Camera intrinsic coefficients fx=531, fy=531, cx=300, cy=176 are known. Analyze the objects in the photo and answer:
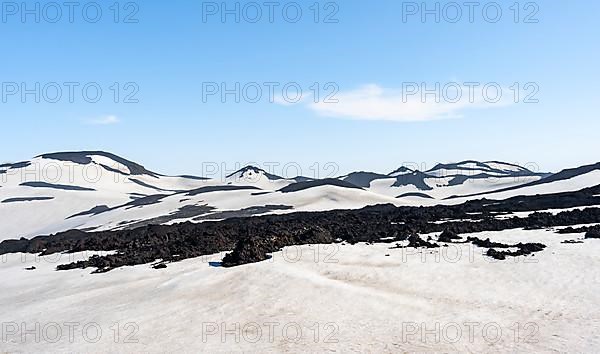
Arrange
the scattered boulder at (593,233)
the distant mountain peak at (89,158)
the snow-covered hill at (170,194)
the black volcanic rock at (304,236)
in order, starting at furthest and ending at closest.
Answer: the distant mountain peak at (89,158), the snow-covered hill at (170,194), the scattered boulder at (593,233), the black volcanic rock at (304,236)

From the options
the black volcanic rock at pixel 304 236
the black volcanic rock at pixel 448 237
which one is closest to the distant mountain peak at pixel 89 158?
the black volcanic rock at pixel 304 236

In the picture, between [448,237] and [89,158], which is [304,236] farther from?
[89,158]

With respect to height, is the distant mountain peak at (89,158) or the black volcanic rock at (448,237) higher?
the distant mountain peak at (89,158)

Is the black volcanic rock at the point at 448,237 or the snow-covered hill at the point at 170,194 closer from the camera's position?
the black volcanic rock at the point at 448,237

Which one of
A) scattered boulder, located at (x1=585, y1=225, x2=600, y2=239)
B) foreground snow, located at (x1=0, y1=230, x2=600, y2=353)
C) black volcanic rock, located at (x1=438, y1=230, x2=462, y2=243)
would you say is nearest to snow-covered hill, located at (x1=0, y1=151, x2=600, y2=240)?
black volcanic rock, located at (x1=438, y1=230, x2=462, y2=243)

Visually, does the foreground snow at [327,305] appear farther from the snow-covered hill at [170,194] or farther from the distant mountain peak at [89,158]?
the distant mountain peak at [89,158]

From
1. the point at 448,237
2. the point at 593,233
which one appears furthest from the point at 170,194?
the point at 593,233

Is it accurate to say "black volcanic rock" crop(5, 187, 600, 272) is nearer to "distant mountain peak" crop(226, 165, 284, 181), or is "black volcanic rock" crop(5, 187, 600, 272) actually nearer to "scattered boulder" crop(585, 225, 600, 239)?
"scattered boulder" crop(585, 225, 600, 239)
